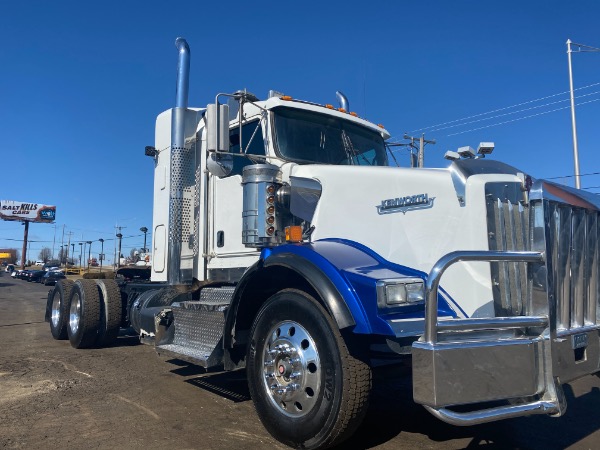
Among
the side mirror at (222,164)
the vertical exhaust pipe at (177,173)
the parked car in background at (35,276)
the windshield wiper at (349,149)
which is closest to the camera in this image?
the side mirror at (222,164)

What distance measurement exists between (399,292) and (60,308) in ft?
25.8

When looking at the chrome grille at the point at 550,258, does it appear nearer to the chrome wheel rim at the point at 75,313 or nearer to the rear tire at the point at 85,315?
the rear tire at the point at 85,315

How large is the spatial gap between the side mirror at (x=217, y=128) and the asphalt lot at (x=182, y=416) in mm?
2392

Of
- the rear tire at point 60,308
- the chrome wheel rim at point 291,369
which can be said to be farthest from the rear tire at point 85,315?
the chrome wheel rim at point 291,369

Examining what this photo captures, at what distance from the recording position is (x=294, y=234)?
15.1 ft

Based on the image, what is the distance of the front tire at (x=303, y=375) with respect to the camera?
3467mm

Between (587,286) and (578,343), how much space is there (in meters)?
0.53

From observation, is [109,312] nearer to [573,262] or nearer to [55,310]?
[55,310]

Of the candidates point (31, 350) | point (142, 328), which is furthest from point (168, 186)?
point (31, 350)

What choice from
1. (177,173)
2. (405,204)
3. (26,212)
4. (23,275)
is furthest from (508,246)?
(26,212)

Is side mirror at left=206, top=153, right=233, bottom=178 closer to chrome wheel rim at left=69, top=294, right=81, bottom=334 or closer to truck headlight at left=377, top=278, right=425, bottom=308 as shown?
truck headlight at left=377, top=278, right=425, bottom=308

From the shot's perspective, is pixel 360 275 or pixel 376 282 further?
pixel 360 275

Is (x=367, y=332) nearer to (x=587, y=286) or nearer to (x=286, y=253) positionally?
(x=286, y=253)

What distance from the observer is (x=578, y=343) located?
136 inches
